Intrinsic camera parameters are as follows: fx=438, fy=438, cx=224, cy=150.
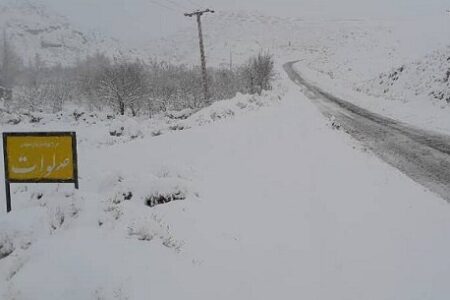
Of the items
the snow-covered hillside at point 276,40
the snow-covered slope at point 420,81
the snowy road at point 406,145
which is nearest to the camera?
the snowy road at point 406,145

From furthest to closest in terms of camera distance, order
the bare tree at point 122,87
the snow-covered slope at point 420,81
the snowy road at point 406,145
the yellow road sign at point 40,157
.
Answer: the bare tree at point 122,87 → the snow-covered slope at point 420,81 → the snowy road at point 406,145 → the yellow road sign at point 40,157

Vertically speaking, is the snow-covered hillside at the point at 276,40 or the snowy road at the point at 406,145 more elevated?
the snow-covered hillside at the point at 276,40

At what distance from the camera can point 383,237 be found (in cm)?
632

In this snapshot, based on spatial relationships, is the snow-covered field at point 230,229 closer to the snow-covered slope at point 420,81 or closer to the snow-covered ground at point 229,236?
the snow-covered ground at point 229,236

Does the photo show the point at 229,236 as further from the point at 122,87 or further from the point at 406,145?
the point at 122,87

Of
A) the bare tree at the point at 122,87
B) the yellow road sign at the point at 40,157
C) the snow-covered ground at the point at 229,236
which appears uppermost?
the bare tree at the point at 122,87

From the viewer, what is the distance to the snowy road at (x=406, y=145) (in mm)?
9445

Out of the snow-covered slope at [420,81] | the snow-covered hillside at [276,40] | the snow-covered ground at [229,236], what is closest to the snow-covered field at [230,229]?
the snow-covered ground at [229,236]

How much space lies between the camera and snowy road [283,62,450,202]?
945 cm

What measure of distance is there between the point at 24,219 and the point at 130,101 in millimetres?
48593

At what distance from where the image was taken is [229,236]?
613 centimetres

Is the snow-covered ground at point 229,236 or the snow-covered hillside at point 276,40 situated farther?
the snow-covered hillside at point 276,40

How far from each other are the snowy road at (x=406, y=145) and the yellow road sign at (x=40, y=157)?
653cm

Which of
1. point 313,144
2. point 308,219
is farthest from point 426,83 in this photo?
point 308,219
